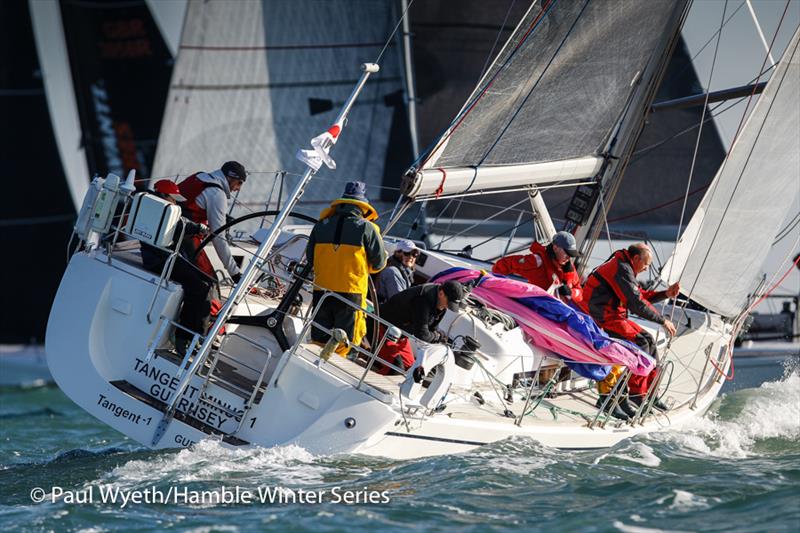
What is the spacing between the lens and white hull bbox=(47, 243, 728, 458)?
6316 mm

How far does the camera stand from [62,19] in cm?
1644

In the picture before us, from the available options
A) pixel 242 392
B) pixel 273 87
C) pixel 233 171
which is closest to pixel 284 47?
pixel 273 87

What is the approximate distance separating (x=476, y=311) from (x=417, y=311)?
3.17 feet

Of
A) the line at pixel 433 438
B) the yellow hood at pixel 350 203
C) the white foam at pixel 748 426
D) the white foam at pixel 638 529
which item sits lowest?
the white foam at pixel 748 426

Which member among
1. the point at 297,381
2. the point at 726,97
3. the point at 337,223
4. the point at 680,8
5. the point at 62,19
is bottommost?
the point at 297,381

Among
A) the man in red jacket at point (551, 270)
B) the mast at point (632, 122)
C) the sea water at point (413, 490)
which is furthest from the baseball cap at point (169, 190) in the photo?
the mast at point (632, 122)

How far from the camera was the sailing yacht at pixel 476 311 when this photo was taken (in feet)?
21.0

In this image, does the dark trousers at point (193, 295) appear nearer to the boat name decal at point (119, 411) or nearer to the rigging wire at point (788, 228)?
the boat name decal at point (119, 411)

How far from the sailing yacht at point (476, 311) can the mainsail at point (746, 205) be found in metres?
0.02

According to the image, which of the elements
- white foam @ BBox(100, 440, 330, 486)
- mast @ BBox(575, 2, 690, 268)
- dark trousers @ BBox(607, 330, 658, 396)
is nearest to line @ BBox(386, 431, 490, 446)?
white foam @ BBox(100, 440, 330, 486)

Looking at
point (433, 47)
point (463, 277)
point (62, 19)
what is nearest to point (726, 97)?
point (463, 277)

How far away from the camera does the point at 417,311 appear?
22.8 feet

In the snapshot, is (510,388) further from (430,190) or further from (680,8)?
(680,8)

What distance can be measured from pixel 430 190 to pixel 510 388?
133 cm
